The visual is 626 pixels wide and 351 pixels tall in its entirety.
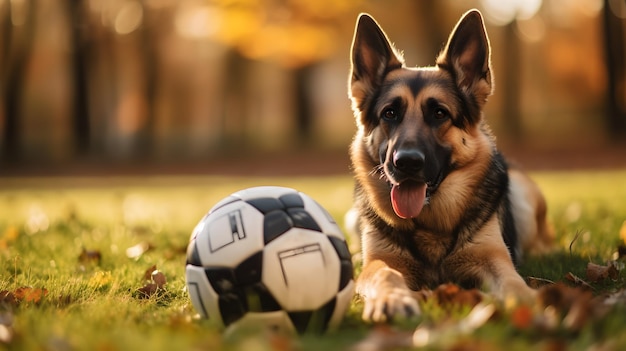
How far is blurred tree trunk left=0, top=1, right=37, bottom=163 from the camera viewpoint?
2500cm

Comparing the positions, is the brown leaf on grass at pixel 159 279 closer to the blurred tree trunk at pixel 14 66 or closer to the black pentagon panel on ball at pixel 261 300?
the black pentagon panel on ball at pixel 261 300

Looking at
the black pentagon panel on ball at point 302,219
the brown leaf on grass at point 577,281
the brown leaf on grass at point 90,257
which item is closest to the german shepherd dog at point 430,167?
the brown leaf on grass at point 577,281

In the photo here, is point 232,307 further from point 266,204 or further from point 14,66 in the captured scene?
point 14,66

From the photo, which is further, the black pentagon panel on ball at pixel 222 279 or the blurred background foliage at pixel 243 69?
the blurred background foliage at pixel 243 69

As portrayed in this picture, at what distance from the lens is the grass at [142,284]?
2.79 meters

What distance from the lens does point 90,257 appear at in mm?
5551

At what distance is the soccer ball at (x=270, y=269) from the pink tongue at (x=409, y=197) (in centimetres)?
91

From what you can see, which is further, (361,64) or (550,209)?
(550,209)

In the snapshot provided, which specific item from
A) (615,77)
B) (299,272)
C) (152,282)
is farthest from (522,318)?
(615,77)

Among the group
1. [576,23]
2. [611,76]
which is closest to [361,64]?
[611,76]

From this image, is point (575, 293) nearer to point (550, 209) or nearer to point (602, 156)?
point (550, 209)

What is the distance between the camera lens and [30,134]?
39.5 metres

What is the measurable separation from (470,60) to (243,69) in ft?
106

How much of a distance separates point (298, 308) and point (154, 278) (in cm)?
159
